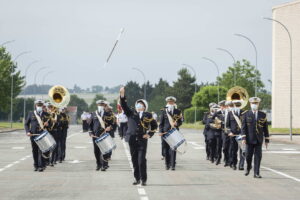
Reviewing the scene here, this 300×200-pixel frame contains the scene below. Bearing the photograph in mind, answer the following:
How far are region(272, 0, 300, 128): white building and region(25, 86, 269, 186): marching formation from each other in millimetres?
60943

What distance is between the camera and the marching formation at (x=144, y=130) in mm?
15461

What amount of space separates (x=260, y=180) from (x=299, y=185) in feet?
4.43

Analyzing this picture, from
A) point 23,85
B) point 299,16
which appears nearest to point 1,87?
point 23,85

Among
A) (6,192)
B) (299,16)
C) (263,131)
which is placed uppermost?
(299,16)

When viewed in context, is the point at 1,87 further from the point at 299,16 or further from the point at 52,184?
the point at 52,184

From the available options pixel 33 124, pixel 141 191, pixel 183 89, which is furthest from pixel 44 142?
pixel 183 89

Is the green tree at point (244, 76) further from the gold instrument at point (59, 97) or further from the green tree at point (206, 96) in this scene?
the gold instrument at point (59, 97)

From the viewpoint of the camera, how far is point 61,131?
23.0 meters

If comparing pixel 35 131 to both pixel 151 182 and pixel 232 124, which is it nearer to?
pixel 151 182

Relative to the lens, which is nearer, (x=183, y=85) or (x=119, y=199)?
(x=119, y=199)

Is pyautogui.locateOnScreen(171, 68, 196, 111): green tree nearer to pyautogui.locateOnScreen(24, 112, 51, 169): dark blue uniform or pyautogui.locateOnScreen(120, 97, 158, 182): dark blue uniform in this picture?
pyautogui.locateOnScreen(24, 112, 51, 169): dark blue uniform

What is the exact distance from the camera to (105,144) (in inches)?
732

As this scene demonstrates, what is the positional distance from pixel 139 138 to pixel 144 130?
190 mm

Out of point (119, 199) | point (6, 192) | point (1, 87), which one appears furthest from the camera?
point (1, 87)
